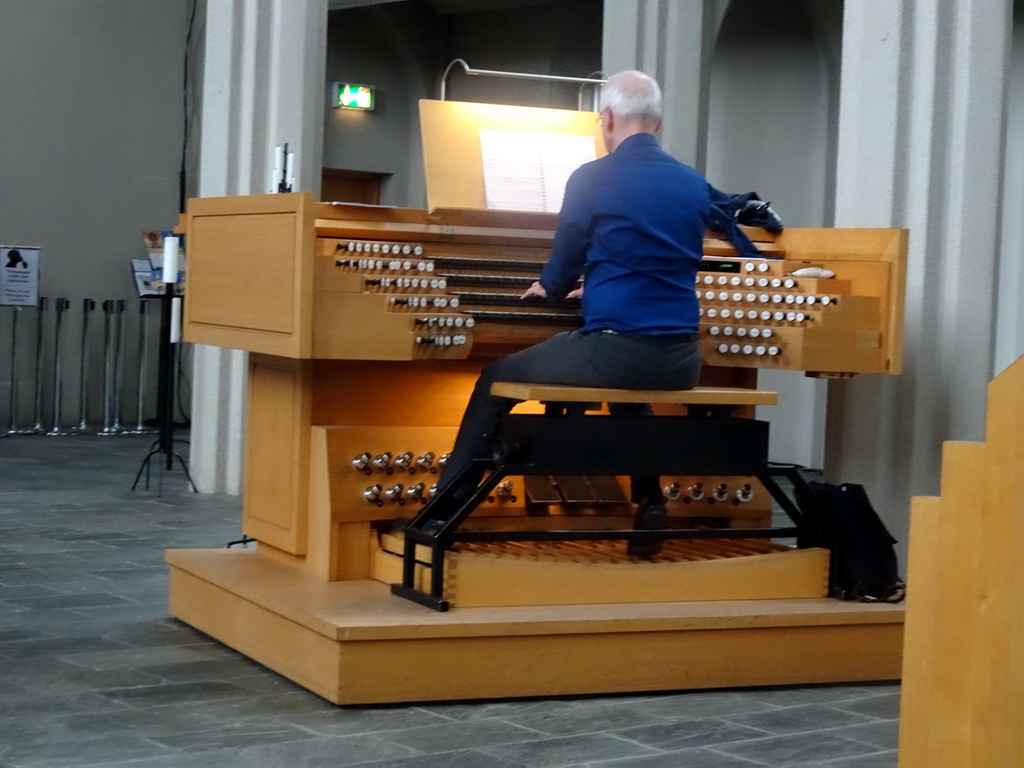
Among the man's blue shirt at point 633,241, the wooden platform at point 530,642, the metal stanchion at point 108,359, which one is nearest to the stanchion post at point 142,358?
the metal stanchion at point 108,359

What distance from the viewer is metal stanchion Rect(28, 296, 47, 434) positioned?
11375mm

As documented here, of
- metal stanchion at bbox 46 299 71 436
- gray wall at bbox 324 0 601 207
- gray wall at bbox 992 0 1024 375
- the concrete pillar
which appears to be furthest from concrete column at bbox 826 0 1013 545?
metal stanchion at bbox 46 299 71 436

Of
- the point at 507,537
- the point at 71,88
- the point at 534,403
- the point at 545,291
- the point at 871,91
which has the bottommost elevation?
the point at 507,537

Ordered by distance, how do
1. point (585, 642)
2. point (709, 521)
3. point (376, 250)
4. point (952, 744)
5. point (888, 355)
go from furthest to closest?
point (709, 521) → point (888, 355) → point (376, 250) → point (585, 642) → point (952, 744)

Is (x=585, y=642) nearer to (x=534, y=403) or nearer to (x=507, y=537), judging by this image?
(x=507, y=537)

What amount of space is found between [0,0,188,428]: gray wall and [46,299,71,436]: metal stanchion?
0.07m

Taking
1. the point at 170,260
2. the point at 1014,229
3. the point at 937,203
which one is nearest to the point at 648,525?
the point at 937,203

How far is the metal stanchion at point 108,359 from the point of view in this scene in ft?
38.3

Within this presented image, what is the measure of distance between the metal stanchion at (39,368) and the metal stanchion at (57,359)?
0.32ft

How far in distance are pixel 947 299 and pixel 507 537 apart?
7.13 feet

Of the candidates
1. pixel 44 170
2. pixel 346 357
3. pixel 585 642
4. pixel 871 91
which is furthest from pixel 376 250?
pixel 44 170

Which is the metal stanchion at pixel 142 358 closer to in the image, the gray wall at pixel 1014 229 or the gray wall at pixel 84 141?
the gray wall at pixel 84 141

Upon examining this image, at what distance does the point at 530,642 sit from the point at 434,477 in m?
0.83

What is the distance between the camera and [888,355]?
4723 mm
